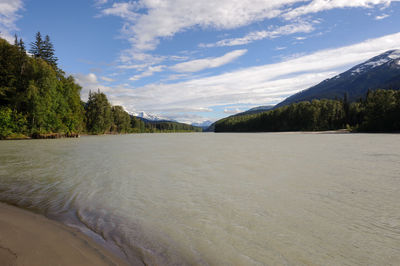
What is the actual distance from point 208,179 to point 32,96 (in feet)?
Answer: 170

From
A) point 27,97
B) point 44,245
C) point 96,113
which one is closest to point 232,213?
point 44,245

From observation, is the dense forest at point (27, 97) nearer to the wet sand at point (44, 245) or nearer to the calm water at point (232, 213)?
the calm water at point (232, 213)

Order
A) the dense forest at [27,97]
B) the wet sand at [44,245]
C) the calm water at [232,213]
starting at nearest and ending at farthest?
the wet sand at [44,245], the calm water at [232,213], the dense forest at [27,97]

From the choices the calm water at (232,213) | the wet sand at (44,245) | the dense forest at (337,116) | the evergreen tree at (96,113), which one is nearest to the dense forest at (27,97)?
the evergreen tree at (96,113)

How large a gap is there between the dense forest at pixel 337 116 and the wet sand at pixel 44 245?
80.1 m

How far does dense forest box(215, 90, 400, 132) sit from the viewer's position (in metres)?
64.0

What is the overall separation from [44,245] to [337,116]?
120 m

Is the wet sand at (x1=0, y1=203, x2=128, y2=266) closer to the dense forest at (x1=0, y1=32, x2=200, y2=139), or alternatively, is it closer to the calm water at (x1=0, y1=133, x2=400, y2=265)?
the calm water at (x1=0, y1=133, x2=400, y2=265)

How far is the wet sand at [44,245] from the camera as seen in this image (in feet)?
11.3

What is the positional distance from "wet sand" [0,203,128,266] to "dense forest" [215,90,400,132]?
263 feet

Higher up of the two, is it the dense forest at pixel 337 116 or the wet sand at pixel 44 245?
the dense forest at pixel 337 116

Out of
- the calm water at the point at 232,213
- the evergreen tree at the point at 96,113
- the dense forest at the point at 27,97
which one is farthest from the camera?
the evergreen tree at the point at 96,113

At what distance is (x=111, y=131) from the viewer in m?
113

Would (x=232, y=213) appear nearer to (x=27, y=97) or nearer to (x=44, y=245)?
(x=44, y=245)
